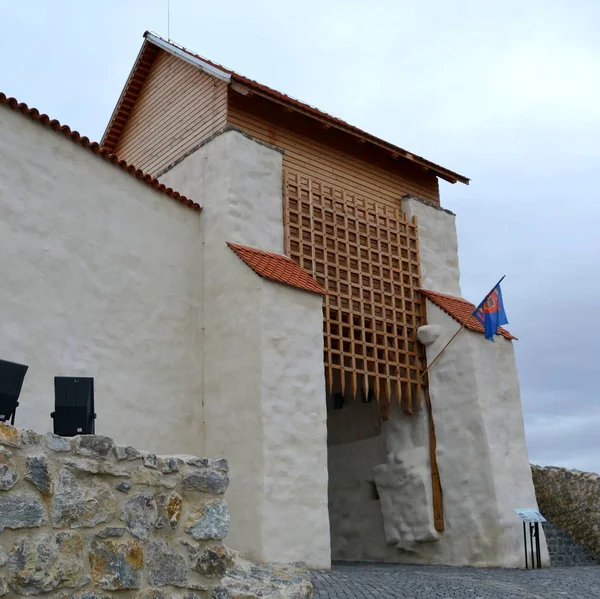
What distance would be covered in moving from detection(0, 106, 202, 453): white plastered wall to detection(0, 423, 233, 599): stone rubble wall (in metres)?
4.35

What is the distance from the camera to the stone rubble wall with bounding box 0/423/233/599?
11.3ft

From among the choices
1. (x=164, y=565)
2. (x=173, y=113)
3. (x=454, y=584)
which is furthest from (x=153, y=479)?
(x=173, y=113)

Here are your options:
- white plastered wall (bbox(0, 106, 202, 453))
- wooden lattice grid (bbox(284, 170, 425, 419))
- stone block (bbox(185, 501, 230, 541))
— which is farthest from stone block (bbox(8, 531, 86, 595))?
wooden lattice grid (bbox(284, 170, 425, 419))

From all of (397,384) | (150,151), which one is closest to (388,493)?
(397,384)

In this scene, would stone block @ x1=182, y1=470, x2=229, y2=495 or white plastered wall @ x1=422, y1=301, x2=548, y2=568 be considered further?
white plastered wall @ x1=422, y1=301, x2=548, y2=568

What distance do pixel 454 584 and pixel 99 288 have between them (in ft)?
17.7

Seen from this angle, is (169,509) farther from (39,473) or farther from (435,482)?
(435,482)

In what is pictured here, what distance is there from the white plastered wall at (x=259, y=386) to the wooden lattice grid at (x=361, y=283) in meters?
0.82

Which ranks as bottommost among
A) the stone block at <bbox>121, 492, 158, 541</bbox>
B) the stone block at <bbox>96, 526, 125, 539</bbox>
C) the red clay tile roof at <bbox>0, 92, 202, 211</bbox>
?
the stone block at <bbox>96, 526, 125, 539</bbox>

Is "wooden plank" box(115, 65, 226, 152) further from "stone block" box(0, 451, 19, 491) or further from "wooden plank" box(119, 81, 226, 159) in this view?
"stone block" box(0, 451, 19, 491)

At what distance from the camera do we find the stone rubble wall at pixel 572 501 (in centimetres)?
1237

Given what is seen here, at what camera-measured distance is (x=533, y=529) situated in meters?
11.2

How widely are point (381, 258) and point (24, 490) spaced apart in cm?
917

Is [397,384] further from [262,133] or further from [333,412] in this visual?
[262,133]
